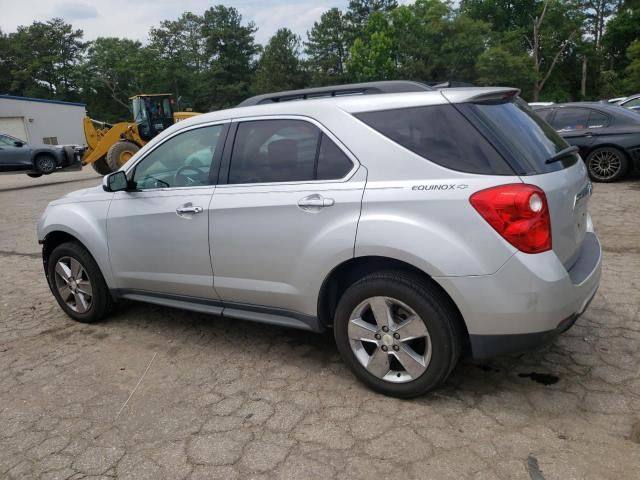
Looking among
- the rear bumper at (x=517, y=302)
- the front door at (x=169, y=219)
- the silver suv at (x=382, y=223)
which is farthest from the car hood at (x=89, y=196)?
the rear bumper at (x=517, y=302)

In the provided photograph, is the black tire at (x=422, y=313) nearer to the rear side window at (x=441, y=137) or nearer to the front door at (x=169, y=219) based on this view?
the rear side window at (x=441, y=137)

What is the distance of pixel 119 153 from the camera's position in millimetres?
17281

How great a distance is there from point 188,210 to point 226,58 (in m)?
74.1

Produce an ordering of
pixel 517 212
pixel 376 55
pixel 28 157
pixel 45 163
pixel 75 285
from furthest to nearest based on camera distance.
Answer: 1. pixel 376 55
2. pixel 45 163
3. pixel 28 157
4. pixel 75 285
5. pixel 517 212

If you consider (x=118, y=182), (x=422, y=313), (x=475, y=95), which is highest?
(x=475, y=95)

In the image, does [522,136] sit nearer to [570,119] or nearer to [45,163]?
[570,119]

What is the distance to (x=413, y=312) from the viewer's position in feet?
9.14

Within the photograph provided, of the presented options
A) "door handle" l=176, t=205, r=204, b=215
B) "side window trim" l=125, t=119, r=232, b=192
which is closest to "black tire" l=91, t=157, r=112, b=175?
"side window trim" l=125, t=119, r=232, b=192

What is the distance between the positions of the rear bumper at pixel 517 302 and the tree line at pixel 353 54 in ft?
140

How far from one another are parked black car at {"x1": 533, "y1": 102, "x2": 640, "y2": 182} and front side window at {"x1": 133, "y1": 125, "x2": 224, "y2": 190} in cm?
727

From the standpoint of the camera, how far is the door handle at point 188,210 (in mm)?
3498

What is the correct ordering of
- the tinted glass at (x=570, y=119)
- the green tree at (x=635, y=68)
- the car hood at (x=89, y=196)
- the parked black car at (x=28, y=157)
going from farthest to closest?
the green tree at (x=635, y=68) < the parked black car at (x=28, y=157) < the tinted glass at (x=570, y=119) < the car hood at (x=89, y=196)

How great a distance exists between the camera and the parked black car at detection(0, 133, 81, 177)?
58.7 feet

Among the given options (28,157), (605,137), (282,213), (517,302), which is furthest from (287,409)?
(28,157)
